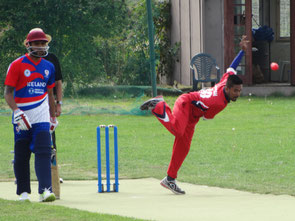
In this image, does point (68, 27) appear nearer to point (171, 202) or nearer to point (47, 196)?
point (171, 202)

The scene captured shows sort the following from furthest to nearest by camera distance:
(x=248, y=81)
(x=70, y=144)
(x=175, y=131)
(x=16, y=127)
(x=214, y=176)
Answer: (x=248, y=81)
(x=70, y=144)
(x=214, y=176)
(x=175, y=131)
(x=16, y=127)

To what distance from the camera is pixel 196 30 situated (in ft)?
77.6

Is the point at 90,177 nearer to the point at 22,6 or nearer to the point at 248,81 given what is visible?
the point at 22,6

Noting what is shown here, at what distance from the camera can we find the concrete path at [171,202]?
7324 millimetres

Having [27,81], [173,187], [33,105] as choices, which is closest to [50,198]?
[33,105]

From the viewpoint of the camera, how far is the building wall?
23219 millimetres

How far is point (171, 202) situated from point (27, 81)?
2.12 meters

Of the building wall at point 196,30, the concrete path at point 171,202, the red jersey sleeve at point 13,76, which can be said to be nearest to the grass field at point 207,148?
the concrete path at point 171,202

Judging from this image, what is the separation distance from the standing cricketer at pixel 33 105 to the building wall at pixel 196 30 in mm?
15486

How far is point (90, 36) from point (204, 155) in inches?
384

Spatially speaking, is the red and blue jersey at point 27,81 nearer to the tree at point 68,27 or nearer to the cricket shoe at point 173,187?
the cricket shoe at point 173,187

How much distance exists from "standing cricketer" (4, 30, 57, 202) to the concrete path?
47cm

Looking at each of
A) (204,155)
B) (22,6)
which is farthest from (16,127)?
(22,6)

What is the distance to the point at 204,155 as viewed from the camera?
41.4 feet
